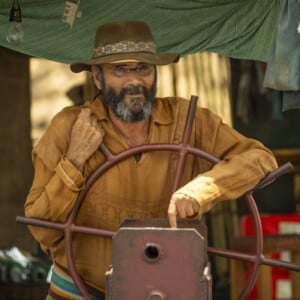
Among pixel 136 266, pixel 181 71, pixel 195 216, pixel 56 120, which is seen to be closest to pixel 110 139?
pixel 56 120

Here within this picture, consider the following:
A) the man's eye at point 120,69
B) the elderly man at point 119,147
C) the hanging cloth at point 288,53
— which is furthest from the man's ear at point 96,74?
the hanging cloth at point 288,53

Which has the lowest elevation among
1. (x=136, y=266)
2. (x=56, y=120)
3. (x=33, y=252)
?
(x=33, y=252)

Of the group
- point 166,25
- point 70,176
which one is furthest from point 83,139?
point 166,25

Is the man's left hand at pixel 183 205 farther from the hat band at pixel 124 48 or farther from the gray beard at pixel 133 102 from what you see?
the hat band at pixel 124 48

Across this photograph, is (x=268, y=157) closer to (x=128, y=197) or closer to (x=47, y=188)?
(x=128, y=197)

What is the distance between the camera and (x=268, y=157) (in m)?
3.88

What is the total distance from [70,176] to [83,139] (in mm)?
191

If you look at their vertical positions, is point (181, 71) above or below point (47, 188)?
above

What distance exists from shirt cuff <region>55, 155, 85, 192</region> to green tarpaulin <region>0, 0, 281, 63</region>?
3.71 feet

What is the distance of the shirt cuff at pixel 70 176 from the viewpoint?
376 centimetres

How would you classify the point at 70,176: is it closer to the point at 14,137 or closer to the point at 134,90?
the point at 134,90

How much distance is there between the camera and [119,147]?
4023 mm

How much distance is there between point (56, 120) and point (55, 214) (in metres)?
0.49

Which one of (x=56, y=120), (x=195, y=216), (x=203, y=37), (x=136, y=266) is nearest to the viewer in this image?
(x=136, y=266)
